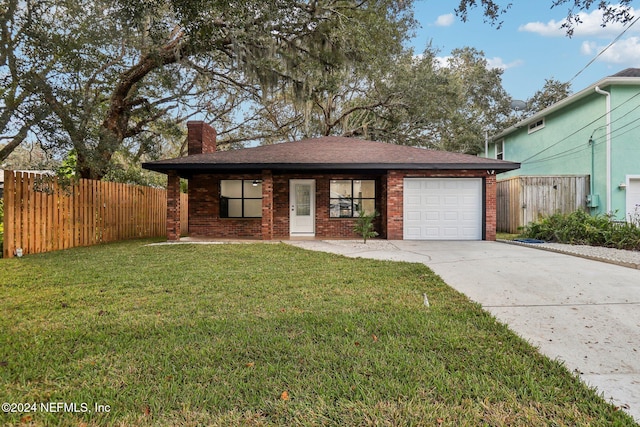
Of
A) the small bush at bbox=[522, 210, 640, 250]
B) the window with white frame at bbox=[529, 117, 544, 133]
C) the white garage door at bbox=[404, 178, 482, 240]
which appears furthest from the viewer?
the window with white frame at bbox=[529, 117, 544, 133]

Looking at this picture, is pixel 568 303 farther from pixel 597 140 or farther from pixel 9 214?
pixel 597 140

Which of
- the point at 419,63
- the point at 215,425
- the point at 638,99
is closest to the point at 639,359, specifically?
the point at 215,425

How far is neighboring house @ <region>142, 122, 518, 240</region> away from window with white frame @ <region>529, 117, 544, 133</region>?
6699mm

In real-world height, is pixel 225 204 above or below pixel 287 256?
above

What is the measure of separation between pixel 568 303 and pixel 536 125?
14108 millimetres

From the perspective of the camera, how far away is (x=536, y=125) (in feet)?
49.1

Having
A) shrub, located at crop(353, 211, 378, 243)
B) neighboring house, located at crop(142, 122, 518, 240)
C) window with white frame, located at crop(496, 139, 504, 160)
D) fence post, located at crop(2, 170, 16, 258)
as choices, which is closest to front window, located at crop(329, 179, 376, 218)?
neighboring house, located at crop(142, 122, 518, 240)

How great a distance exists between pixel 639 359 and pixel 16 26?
10849 millimetres

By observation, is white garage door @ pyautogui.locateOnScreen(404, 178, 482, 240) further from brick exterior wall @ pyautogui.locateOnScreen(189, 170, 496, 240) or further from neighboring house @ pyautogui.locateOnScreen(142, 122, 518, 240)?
brick exterior wall @ pyautogui.locateOnScreen(189, 170, 496, 240)

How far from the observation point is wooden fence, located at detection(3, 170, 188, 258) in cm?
698

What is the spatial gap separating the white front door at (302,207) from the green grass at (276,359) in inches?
261

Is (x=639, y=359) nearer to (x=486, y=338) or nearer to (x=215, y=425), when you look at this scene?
(x=486, y=338)

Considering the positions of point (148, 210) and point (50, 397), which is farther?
point (148, 210)

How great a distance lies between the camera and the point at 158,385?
2070mm
